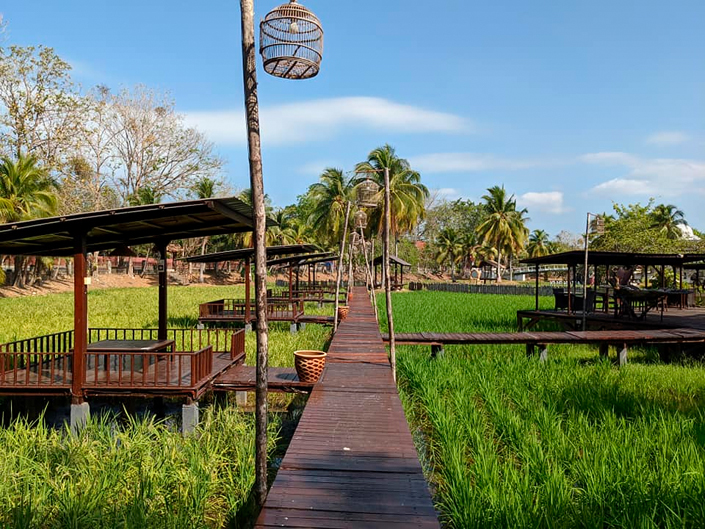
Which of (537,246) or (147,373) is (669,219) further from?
(147,373)

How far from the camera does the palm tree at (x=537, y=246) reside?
7469cm

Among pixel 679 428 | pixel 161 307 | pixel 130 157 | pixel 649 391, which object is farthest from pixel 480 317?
pixel 130 157

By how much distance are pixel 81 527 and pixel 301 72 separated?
399 centimetres

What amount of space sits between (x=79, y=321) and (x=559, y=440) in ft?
21.0

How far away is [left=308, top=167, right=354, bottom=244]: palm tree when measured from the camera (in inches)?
1598

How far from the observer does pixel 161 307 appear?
33.4ft

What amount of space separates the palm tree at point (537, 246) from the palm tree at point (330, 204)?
4011 cm

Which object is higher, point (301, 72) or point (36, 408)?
point (301, 72)

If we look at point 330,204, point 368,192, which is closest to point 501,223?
point 330,204

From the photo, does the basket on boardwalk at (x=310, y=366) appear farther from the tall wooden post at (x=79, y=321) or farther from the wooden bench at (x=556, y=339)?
the wooden bench at (x=556, y=339)

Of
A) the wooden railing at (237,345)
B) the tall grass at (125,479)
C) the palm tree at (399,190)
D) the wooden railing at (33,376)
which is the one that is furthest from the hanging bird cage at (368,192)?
the palm tree at (399,190)

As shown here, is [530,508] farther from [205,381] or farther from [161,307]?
[161,307]

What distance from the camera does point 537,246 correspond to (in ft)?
245

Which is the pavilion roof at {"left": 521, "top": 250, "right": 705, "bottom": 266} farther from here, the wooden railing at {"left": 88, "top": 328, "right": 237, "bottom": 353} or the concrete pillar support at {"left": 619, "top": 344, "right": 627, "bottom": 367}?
the wooden railing at {"left": 88, "top": 328, "right": 237, "bottom": 353}
